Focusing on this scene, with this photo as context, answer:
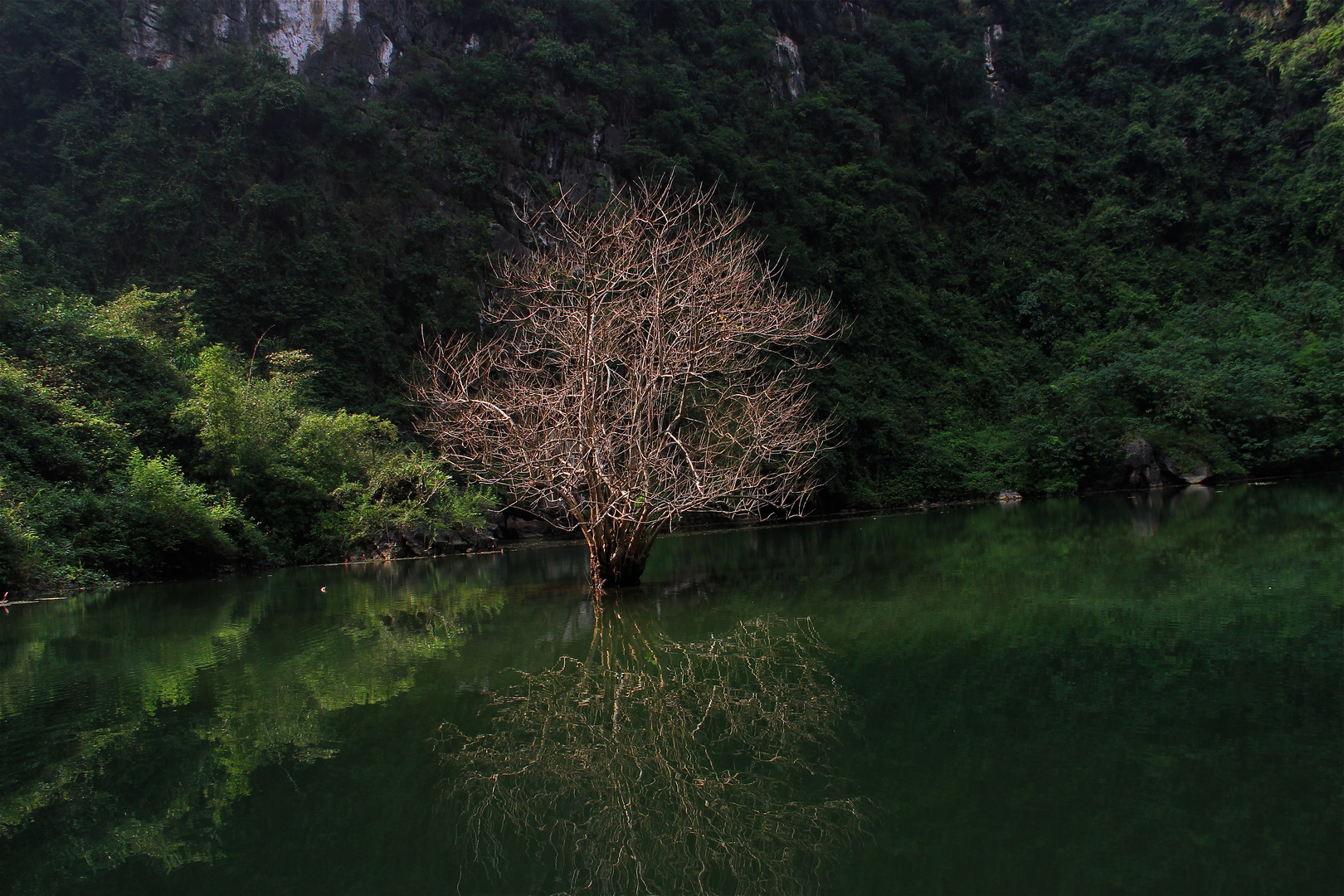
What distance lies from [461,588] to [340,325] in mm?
18515

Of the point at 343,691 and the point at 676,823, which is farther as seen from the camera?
the point at 343,691

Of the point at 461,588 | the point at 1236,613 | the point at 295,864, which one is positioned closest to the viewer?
the point at 295,864

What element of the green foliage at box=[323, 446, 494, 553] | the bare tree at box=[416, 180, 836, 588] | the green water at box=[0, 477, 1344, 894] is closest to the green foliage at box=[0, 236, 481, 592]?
the green foliage at box=[323, 446, 494, 553]

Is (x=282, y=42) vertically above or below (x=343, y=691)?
above

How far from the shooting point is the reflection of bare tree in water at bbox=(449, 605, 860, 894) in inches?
127

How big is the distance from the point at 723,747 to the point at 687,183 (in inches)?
1223

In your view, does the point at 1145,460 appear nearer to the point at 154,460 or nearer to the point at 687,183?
the point at 687,183

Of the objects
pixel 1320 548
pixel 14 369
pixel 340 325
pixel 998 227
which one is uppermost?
pixel 998 227

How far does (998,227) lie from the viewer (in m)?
41.8

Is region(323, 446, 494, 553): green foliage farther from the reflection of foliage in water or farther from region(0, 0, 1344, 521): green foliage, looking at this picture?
the reflection of foliage in water

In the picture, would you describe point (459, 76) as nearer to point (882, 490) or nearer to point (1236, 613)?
Answer: point (882, 490)

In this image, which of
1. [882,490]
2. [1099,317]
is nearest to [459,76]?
[882,490]

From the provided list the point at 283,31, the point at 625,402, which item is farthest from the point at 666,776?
the point at 283,31

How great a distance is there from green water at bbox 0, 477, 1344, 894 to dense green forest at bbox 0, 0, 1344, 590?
389 inches
